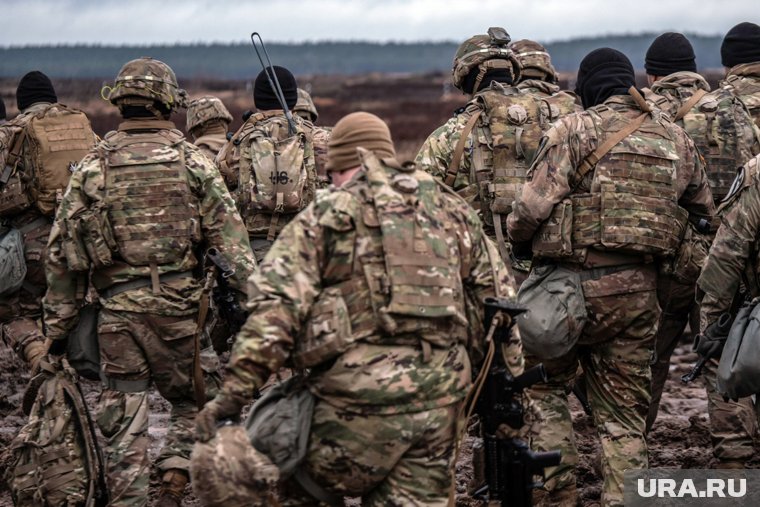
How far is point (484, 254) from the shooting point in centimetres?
462

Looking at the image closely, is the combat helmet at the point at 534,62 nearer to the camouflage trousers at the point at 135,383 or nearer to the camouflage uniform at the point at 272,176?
the camouflage uniform at the point at 272,176

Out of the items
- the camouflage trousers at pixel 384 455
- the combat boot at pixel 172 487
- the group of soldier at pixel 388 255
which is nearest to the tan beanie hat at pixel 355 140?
the group of soldier at pixel 388 255

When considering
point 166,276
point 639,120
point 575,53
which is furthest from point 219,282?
point 575,53

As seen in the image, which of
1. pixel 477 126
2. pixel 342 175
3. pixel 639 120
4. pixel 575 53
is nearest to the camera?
pixel 342 175

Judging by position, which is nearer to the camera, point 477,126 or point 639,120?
point 639,120

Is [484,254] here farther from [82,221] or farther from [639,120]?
[82,221]

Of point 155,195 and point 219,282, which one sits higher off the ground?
point 155,195

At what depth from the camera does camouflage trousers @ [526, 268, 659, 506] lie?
5969 millimetres

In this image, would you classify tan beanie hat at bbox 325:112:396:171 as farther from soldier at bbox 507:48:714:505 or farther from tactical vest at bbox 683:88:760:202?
tactical vest at bbox 683:88:760:202

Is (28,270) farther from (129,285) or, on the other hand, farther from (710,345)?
(710,345)

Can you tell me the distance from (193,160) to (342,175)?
1.86m

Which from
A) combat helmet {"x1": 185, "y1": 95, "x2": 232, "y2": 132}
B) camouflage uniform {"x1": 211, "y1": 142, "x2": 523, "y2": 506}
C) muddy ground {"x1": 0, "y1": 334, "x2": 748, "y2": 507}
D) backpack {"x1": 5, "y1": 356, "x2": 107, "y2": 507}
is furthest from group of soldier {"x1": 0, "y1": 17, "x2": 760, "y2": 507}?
combat helmet {"x1": 185, "y1": 95, "x2": 232, "y2": 132}

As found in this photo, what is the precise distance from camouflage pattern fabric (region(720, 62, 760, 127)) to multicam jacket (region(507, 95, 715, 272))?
2226 millimetres

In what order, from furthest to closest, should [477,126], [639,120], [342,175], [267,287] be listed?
[477,126] < [639,120] < [342,175] < [267,287]
